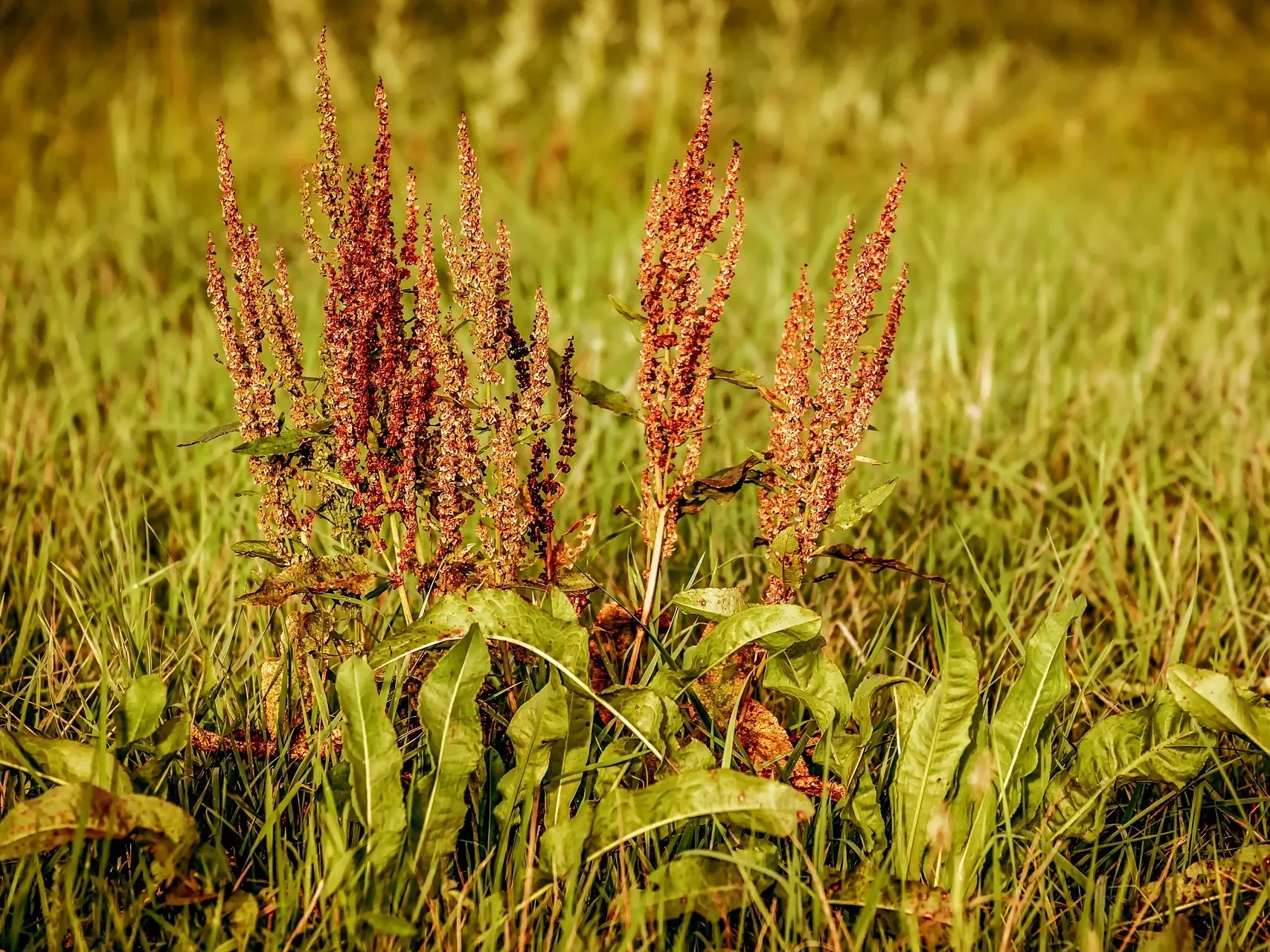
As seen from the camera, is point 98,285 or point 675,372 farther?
point 98,285

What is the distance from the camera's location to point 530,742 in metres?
1.65

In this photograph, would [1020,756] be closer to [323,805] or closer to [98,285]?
[323,805]

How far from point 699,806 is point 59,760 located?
0.86 meters

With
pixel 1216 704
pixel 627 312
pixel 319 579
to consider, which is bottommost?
pixel 1216 704

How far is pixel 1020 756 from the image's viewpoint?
1.71 m

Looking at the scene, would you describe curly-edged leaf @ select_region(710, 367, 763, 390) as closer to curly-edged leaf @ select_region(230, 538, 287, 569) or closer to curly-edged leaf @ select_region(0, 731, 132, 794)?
curly-edged leaf @ select_region(230, 538, 287, 569)

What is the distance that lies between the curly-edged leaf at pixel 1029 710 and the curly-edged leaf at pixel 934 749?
8 cm

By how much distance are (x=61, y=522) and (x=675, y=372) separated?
5.36 ft

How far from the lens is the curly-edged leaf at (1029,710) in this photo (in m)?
1.70

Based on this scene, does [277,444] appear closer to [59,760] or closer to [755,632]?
[59,760]

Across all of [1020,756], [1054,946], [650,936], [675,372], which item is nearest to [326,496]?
[675,372]

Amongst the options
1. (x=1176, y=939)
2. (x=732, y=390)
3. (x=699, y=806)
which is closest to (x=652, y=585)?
(x=699, y=806)

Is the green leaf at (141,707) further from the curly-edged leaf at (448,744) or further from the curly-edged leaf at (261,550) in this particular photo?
the curly-edged leaf at (448,744)

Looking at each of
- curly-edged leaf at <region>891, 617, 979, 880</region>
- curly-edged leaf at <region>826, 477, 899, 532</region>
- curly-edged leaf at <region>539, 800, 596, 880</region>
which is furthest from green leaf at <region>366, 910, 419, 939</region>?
curly-edged leaf at <region>826, 477, 899, 532</region>
